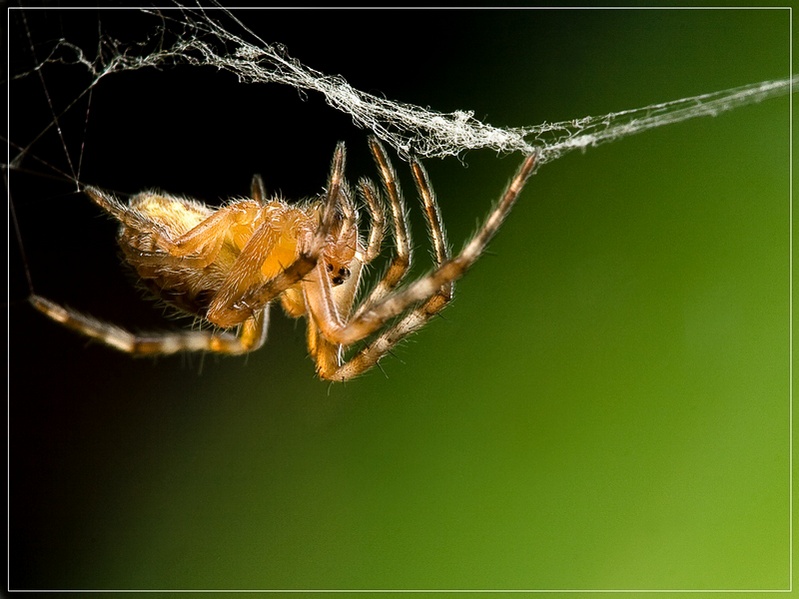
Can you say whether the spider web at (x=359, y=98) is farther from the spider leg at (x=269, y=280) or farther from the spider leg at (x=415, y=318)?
the spider leg at (x=269, y=280)

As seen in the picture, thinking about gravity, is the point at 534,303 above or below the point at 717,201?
below

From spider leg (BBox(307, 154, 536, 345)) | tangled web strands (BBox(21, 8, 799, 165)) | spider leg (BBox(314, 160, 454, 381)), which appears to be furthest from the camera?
tangled web strands (BBox(21, 8, 799, 165))

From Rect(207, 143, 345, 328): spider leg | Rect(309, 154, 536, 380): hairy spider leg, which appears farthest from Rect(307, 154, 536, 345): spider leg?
Rect(207, 143, 345, 328): spider leg

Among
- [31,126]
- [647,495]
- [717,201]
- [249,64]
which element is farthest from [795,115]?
[31,126]

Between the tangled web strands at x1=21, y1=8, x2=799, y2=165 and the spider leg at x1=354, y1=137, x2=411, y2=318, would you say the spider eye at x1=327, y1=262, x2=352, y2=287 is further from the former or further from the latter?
the tangled web strands at x1=21, y1=8, x2=799, y2=165

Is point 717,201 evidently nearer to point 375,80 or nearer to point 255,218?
point 375,80

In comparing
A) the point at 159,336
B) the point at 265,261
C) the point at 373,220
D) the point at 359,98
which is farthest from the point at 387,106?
the point at 159,336
